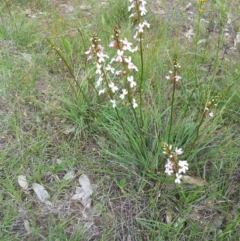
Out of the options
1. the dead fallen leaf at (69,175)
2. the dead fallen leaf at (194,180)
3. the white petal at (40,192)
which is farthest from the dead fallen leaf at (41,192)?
the dead fallen leaf at (194,180)

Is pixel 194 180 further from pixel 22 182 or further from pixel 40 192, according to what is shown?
pixel 22 182

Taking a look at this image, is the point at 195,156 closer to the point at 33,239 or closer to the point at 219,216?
the point at 219,216

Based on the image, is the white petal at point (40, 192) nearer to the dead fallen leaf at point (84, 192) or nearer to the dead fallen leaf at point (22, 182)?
the dead fallen leaf at point (22, 182)

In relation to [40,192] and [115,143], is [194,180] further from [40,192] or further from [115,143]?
[40,192]

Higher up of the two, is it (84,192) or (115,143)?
(115,143)

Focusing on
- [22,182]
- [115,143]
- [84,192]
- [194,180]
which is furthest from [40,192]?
[194,180]

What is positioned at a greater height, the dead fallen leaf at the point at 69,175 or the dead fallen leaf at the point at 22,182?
A: the dead fallen leaf at the point at 22,182

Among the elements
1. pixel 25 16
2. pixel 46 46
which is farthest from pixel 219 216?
pixel 25 16

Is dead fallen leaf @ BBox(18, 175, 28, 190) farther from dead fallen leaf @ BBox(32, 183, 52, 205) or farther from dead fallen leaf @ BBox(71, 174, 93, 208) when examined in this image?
dead fallen leaf @ BBox(71, 174, 93, 208)

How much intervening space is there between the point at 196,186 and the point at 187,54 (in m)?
1.13

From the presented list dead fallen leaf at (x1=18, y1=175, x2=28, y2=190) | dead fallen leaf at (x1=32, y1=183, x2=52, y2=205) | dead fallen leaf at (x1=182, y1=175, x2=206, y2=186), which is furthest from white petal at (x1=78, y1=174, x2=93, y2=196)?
dead fallen leaf at (x1=182, y1=175, x2=206, y2=186)

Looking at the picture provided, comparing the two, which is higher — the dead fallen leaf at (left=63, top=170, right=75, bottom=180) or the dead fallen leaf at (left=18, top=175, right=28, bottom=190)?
the dead fallen leaf at (left=18, top=175, right=28, bottom=190)

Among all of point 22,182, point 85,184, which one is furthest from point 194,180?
point 22,182

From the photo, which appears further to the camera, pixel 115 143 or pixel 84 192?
pixel 115 143
